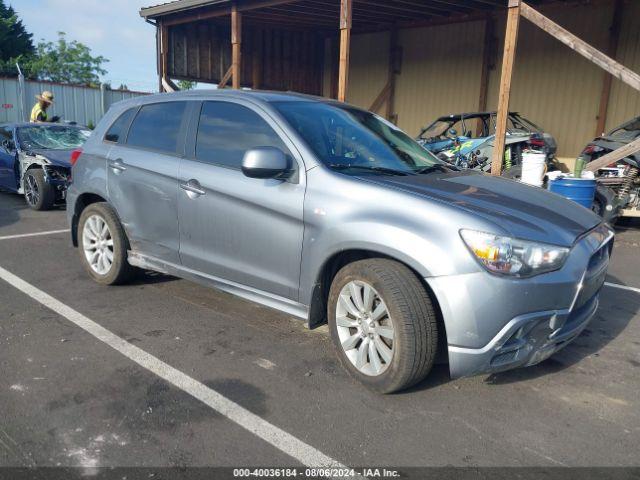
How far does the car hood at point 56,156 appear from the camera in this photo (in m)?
8.69

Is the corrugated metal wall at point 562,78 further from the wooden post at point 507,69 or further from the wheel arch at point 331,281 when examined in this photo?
the wheel arch at point 331,281

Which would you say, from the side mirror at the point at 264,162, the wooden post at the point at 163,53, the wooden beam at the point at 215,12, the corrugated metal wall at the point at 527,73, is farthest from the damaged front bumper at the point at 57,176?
the corrugated metal wall at the point at 527,73

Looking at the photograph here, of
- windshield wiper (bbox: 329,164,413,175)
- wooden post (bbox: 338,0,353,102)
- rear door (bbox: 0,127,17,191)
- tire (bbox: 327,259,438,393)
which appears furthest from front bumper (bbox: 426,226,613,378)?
rear door (bbox: 0,127,17,191)

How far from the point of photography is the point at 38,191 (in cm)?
876

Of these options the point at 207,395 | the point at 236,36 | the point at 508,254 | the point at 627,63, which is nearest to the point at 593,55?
the point at 627,63

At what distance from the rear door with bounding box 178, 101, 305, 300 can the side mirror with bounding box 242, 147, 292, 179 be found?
0.13 meters

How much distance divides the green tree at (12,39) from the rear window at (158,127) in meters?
42.2

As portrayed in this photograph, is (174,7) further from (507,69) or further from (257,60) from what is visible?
(507,69)

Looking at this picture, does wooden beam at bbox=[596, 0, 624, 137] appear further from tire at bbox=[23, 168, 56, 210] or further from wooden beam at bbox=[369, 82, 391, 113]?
tire at bbox=[23, 168, 56, 210]

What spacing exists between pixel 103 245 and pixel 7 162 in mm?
5955

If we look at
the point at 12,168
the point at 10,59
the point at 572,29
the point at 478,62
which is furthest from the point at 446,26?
the point at 10,59

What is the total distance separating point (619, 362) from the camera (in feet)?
12.0

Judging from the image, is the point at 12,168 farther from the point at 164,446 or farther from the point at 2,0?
the point at 2,0

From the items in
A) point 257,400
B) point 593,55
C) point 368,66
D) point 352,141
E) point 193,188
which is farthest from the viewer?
point 368,66
